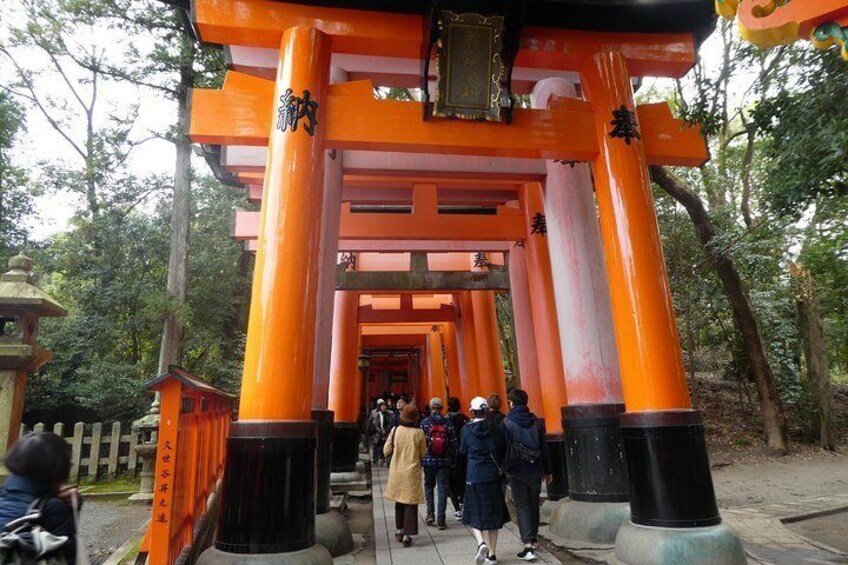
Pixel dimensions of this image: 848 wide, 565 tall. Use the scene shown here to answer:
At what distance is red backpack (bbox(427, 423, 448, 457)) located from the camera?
20.1 feet

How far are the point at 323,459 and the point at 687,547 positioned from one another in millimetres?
3797

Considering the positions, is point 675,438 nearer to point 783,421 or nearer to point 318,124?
point 318,124

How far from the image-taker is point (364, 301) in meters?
17.5

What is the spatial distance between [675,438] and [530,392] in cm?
518

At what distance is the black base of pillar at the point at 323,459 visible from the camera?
5.56 m

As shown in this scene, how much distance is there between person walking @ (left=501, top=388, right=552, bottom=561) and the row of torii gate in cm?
79

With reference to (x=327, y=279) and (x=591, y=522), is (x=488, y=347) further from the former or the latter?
(x=591, y=522)

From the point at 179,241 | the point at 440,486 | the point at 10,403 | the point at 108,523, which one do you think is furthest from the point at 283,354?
the point at 179,241

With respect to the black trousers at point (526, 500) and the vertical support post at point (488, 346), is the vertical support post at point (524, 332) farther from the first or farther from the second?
the black trousers at point (526, 500)

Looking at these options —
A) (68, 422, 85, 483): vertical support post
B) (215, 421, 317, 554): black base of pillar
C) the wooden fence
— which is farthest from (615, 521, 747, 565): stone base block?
(68, 422, 85, 483): vertical support post

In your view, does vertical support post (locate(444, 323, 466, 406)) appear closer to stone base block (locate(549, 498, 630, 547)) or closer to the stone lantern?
stone base block (locate(549, 498, 630, 547))

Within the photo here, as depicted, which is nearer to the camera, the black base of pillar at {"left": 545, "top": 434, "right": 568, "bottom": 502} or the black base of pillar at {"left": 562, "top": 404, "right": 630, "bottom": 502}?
the black base of pillar at {"left": 562, "top": 404, "right": 630, "bottom": 502}

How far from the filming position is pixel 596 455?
566 cm

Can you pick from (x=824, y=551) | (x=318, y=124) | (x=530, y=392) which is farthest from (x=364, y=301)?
(x=824, y=551)
